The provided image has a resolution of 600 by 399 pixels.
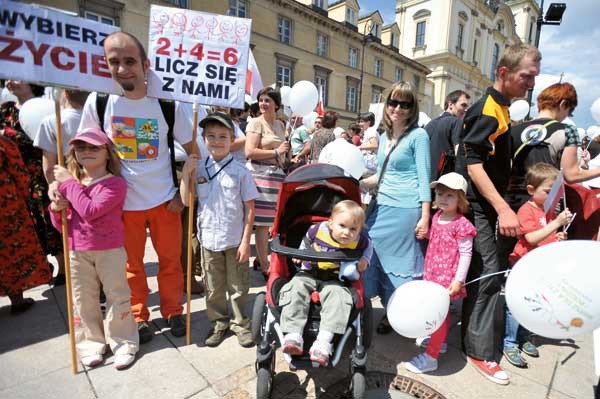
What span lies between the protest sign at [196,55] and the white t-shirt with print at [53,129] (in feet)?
2.37

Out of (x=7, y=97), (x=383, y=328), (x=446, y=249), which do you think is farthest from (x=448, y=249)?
(x=7, y=97)

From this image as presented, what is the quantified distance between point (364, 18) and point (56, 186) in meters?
33.5

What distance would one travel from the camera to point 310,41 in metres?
22.0

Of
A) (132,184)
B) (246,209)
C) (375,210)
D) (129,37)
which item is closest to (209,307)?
(246,209)

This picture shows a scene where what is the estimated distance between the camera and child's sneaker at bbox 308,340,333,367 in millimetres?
1697

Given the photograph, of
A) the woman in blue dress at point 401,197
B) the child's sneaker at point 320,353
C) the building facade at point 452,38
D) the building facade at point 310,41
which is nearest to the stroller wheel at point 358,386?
the child's sneaker at point 320,353

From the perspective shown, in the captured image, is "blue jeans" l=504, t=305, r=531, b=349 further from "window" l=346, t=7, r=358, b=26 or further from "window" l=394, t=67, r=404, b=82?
"window" l=394, t=67, r=404, b=82

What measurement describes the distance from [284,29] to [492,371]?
2237cm

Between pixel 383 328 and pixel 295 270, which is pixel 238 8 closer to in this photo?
pixel 295 270

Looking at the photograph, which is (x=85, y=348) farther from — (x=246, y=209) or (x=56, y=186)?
(x=246, y=209)

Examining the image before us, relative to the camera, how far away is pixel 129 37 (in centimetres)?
215

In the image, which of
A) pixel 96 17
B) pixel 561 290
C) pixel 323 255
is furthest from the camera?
pixel 96 17

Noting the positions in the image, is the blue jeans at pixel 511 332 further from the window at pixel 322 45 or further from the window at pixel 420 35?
the window at pixel 420 35

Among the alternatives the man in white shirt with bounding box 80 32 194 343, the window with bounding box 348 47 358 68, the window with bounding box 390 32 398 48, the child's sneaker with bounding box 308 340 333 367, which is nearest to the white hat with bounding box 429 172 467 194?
the child's sneaker with bounding box 308 340 333 367
